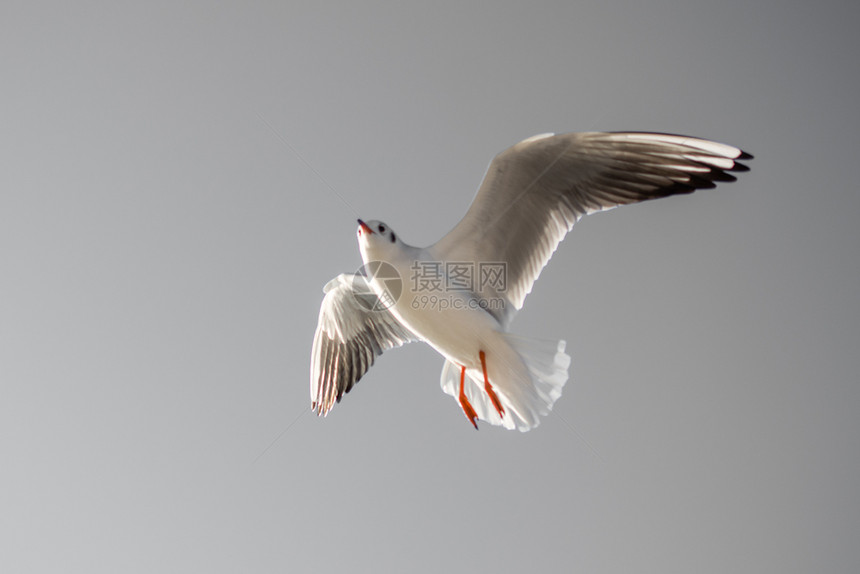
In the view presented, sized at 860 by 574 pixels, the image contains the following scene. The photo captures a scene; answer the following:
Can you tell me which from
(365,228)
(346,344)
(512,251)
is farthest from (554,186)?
(346,344)

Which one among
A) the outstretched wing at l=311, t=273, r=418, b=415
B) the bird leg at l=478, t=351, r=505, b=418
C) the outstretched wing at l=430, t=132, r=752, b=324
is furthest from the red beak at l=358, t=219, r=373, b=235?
the outstretched wing at l=311, t=273, r=418, b=415

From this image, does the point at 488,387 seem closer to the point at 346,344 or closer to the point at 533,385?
the point at 533,385

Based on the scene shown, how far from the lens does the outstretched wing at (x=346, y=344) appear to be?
3.17 metres

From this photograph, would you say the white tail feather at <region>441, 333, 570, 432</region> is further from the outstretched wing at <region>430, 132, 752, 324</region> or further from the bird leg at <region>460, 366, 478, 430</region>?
the outstretched wing at <region>430, 132, 752, 324</region>

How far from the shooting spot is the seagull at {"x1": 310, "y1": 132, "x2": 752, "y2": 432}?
8.20 ft

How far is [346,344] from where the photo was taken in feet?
10.6

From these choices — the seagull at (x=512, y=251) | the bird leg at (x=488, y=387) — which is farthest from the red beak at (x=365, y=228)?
the bird leg at (x=488, y=387)

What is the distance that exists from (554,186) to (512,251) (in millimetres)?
285

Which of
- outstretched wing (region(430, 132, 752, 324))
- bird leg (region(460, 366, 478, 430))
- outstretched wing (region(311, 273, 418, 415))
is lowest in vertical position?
bird leg (region(460, 366, 478, 430))

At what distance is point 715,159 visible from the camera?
8.22ft

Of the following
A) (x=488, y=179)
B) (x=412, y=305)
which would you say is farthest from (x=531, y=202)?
(x=412, y=305)

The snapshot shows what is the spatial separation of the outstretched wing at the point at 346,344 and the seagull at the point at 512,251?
48 centimetres

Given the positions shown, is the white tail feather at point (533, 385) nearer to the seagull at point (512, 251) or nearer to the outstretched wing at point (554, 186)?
the seagull at point (512, 251)

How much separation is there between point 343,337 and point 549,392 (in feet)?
3.37
